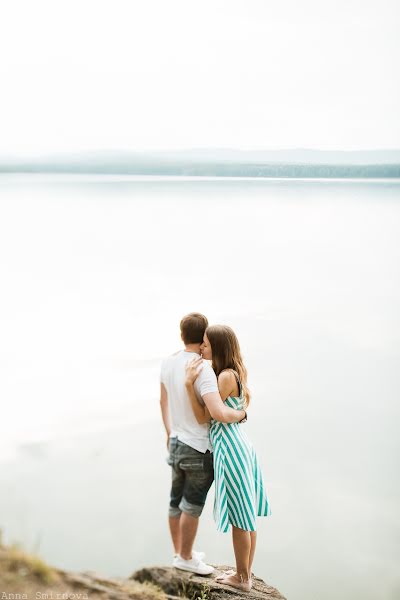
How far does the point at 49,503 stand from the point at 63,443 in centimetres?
121

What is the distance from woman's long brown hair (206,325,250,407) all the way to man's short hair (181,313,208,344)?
3 cm

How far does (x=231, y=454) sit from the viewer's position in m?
2.70

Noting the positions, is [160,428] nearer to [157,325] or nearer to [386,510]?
[386,510]

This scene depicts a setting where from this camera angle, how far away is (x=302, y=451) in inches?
264

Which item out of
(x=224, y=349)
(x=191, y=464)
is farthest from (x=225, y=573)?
(x=224, y=349)

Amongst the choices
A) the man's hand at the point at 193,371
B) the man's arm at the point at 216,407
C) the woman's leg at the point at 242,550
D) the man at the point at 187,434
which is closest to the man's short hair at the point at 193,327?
the man at the point at 187,434

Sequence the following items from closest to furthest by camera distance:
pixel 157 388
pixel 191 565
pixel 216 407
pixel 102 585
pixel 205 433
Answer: pixel 102 585
pixel 216 407
pixel 205 433
pixel 191 565
pixel 157 388

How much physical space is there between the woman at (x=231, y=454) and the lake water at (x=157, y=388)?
0.81m

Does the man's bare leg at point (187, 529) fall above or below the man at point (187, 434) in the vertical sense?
below

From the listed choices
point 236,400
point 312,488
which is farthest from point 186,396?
point 312,488

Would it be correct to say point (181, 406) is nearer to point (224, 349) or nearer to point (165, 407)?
point (165, 407)

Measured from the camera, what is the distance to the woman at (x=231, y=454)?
263cm

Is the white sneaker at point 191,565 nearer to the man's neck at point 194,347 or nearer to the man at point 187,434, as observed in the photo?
the man at point 187,434

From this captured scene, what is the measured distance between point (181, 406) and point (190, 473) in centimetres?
28
